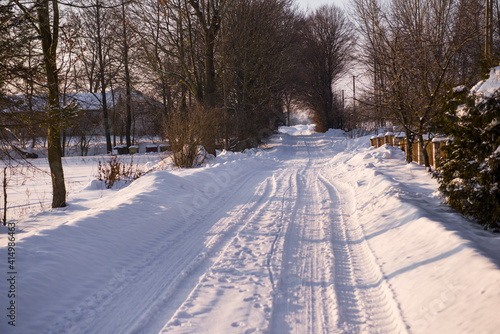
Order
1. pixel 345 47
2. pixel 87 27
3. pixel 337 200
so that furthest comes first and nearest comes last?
pixel 345 47 → pixel 87 27 → pixel 337 200

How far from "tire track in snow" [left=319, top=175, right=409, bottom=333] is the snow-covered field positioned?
0.7 inches

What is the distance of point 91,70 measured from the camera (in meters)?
37.7

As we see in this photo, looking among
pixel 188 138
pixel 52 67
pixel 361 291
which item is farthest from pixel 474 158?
pixel 188 138

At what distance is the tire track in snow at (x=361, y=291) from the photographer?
3.55 metres

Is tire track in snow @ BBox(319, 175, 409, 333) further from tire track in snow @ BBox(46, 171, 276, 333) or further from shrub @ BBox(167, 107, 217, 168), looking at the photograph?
shrub @ BBox(167, 107, 217, 168)

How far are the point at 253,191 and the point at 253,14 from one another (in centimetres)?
1785

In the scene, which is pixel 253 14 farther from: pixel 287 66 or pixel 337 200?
pixel 337 200

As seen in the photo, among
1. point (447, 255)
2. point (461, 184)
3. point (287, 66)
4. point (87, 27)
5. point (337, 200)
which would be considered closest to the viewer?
point (447, 255)

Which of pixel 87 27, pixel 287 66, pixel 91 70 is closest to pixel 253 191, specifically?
pixel 287 66

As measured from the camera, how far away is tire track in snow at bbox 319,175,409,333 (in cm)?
355

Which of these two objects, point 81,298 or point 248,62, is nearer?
point 81,298

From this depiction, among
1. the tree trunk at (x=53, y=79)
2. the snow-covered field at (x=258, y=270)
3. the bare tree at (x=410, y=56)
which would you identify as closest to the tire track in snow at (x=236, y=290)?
the snow-covered field at (x=258, y=270)

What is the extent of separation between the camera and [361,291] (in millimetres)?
4234

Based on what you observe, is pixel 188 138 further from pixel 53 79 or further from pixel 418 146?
pixel 418 146
